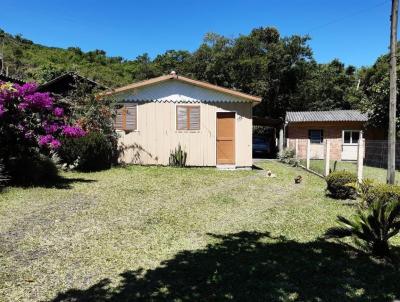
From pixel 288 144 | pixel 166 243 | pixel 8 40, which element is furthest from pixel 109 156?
pixel 8 40

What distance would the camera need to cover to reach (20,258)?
541cm

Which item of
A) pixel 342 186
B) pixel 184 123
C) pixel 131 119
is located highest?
pixel 131 119

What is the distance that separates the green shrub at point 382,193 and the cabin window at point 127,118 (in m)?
10.8

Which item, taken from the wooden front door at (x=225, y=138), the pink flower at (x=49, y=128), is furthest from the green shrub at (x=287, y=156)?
the pink flower at (x=49, y=128)

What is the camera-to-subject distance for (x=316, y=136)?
27641 mm

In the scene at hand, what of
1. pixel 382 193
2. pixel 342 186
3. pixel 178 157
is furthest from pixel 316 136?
pixel 382 193

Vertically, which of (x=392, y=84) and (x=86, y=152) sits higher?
(x=392, y=84)

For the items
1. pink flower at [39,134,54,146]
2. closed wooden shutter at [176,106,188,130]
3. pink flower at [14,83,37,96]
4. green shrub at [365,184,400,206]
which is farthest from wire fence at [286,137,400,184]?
pink flower at [14,83,37,96]

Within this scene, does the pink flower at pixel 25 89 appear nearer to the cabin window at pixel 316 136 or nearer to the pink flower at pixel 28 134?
the pink flower at pixel 28 134

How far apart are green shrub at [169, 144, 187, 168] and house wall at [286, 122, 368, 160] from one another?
39.0ft

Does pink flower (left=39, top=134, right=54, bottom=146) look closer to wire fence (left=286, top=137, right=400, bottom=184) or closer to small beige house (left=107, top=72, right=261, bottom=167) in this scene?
small beige house (left=107, top=72, right=261, bottom=167)

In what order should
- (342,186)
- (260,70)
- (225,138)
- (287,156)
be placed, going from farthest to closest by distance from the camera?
1. (260,70)
2. (287,156)
3. (225,138)
4. (342,186)

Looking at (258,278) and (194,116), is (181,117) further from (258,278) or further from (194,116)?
(258,278)

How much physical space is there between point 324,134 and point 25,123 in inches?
829
